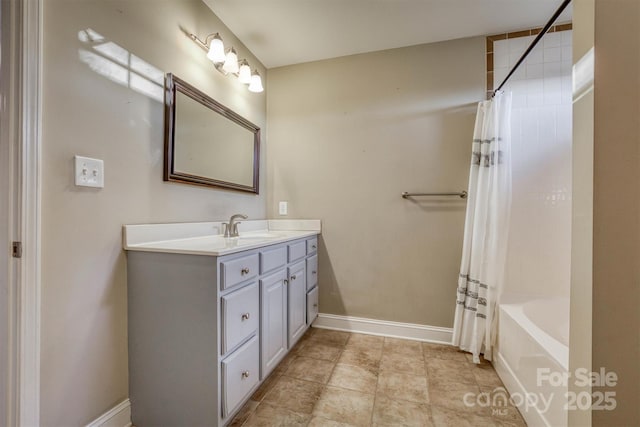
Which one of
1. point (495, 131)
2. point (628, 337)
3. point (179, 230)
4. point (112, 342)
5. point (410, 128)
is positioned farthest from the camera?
point (410, 128)

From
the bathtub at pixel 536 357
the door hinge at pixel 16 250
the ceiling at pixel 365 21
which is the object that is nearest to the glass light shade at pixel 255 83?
the ceiling at pixel 365 21

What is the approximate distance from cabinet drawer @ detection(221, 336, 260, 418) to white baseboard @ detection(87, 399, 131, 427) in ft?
1.62

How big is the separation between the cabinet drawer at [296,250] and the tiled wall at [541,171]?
56.7 inches

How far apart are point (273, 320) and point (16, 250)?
1095 millimetres

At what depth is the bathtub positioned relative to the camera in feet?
3.61

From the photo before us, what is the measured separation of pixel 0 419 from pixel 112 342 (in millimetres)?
345

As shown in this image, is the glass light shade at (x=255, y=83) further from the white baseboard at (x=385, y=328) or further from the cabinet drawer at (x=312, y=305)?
the white baseboard at (x=385, y=328)

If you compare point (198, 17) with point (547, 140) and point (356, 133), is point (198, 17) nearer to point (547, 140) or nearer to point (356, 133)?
point (356, 133)

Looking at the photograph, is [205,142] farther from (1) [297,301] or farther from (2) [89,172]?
(1) [297,301]

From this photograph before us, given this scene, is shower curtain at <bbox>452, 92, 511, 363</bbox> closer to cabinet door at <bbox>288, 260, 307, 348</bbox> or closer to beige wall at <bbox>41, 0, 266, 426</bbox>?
cabinet door at <bbox>288, 260, 307, 348</bbox>

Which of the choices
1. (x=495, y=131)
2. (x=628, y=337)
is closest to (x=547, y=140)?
(x=495, y=131)

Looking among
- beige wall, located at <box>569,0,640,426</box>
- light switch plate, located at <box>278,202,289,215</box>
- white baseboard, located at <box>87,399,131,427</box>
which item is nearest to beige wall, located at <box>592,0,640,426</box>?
beige wall, located at <box>569,0,640,426</box>

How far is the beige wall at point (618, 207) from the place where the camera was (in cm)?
66

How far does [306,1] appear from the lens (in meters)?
1.68
